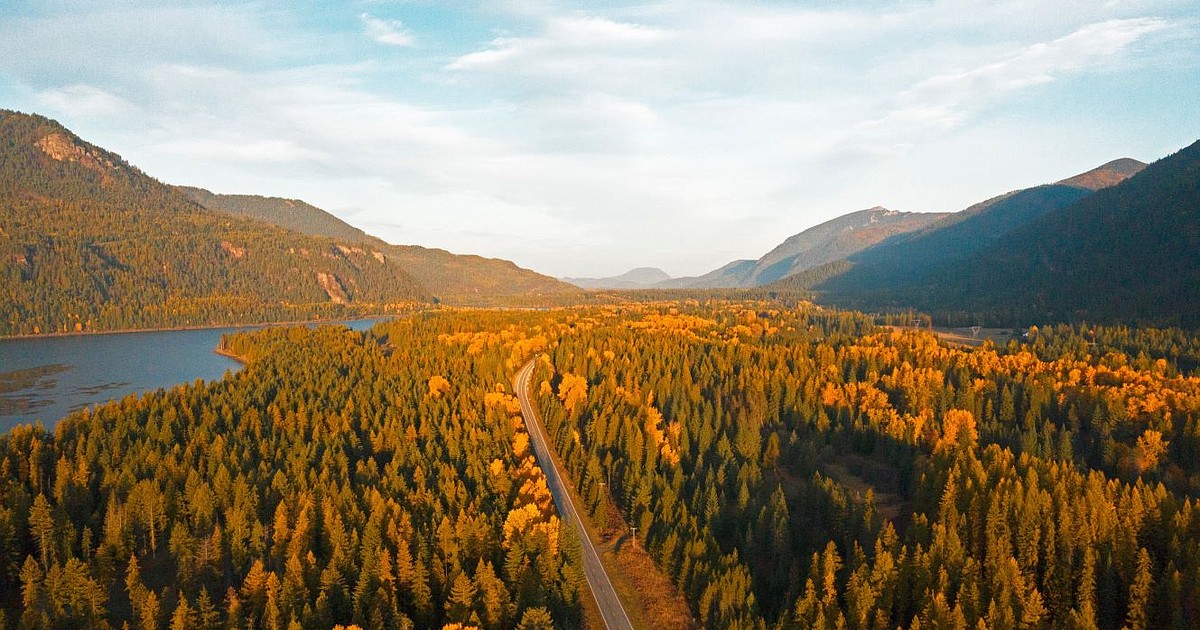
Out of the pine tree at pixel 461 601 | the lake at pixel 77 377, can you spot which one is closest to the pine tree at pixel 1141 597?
the pine tree at pixel 461 601

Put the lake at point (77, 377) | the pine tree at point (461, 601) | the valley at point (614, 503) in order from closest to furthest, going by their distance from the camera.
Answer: the pine tree at point (461, 601) → the valley at point (614, 503) → the lake at point (77, 377)

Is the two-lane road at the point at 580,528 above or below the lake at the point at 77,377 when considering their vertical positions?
below

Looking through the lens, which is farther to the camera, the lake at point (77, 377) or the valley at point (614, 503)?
the lake at point (77, 377)

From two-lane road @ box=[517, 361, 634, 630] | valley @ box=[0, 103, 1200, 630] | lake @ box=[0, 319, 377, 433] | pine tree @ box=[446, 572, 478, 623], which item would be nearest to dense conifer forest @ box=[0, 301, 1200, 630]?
pine tree @ box=[446, 572, 478, 623]

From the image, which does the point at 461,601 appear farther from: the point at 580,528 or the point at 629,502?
the point at 629,502

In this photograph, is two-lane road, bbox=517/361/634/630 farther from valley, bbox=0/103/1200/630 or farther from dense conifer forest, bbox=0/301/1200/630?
dense conifer forest, bbox=0/301/1200/630

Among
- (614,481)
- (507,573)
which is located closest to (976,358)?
(614,481)

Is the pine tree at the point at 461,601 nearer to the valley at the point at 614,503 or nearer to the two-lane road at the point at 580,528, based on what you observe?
the valley at the point at 614,503
